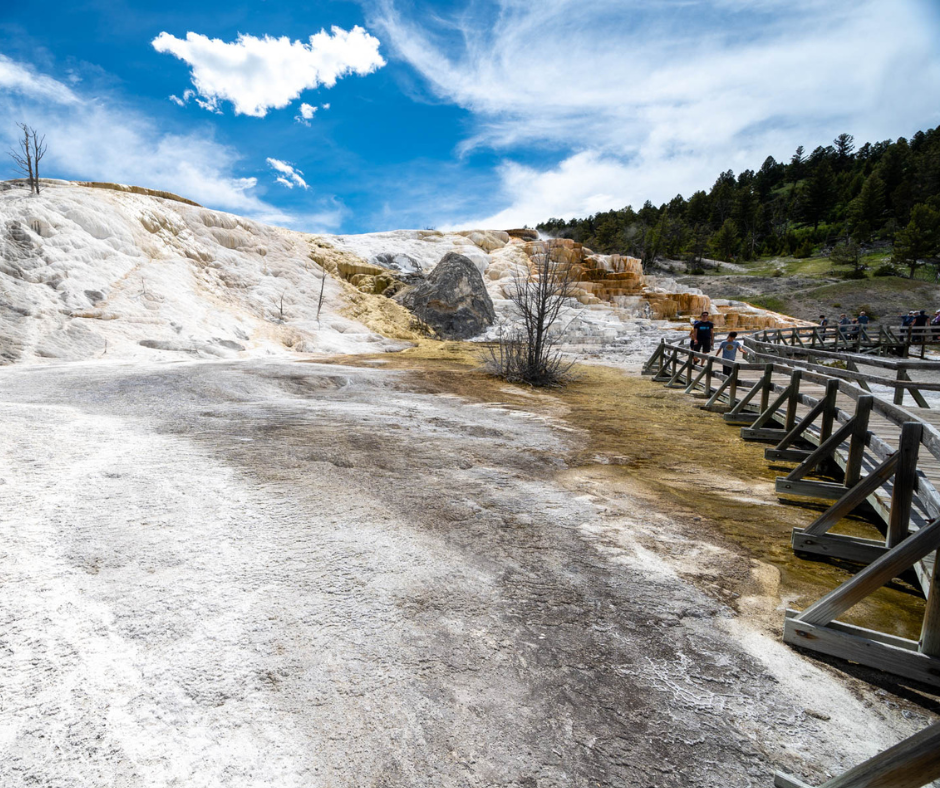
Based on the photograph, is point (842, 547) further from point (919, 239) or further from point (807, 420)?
point (919, 239)

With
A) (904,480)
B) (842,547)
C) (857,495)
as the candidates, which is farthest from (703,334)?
(904,480)

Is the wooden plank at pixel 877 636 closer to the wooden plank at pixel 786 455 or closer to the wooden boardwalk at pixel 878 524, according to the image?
the wooden boardwalk at pixel 878 524

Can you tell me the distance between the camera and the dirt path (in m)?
1.85

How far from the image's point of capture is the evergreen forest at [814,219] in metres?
50.6

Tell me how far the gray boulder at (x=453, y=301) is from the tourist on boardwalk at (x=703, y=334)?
1479 cm

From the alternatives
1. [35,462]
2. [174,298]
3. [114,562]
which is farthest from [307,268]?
[114,562]

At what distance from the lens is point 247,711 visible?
2010mm

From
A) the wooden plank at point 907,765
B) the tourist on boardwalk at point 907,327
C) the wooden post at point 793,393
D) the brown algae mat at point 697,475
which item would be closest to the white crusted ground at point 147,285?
the brown algae mat at point 697,475

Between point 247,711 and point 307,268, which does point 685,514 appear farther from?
point 307,268

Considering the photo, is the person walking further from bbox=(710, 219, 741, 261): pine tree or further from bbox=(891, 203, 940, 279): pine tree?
bbox=(710, 219, 741, 261): pine tree

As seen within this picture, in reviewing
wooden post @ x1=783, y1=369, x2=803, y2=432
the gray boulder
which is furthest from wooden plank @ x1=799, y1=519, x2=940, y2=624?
the gray boulder

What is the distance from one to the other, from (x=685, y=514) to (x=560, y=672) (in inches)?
98.1

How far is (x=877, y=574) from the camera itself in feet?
7.77

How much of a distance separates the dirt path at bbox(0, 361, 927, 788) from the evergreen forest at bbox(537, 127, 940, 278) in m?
58.6
